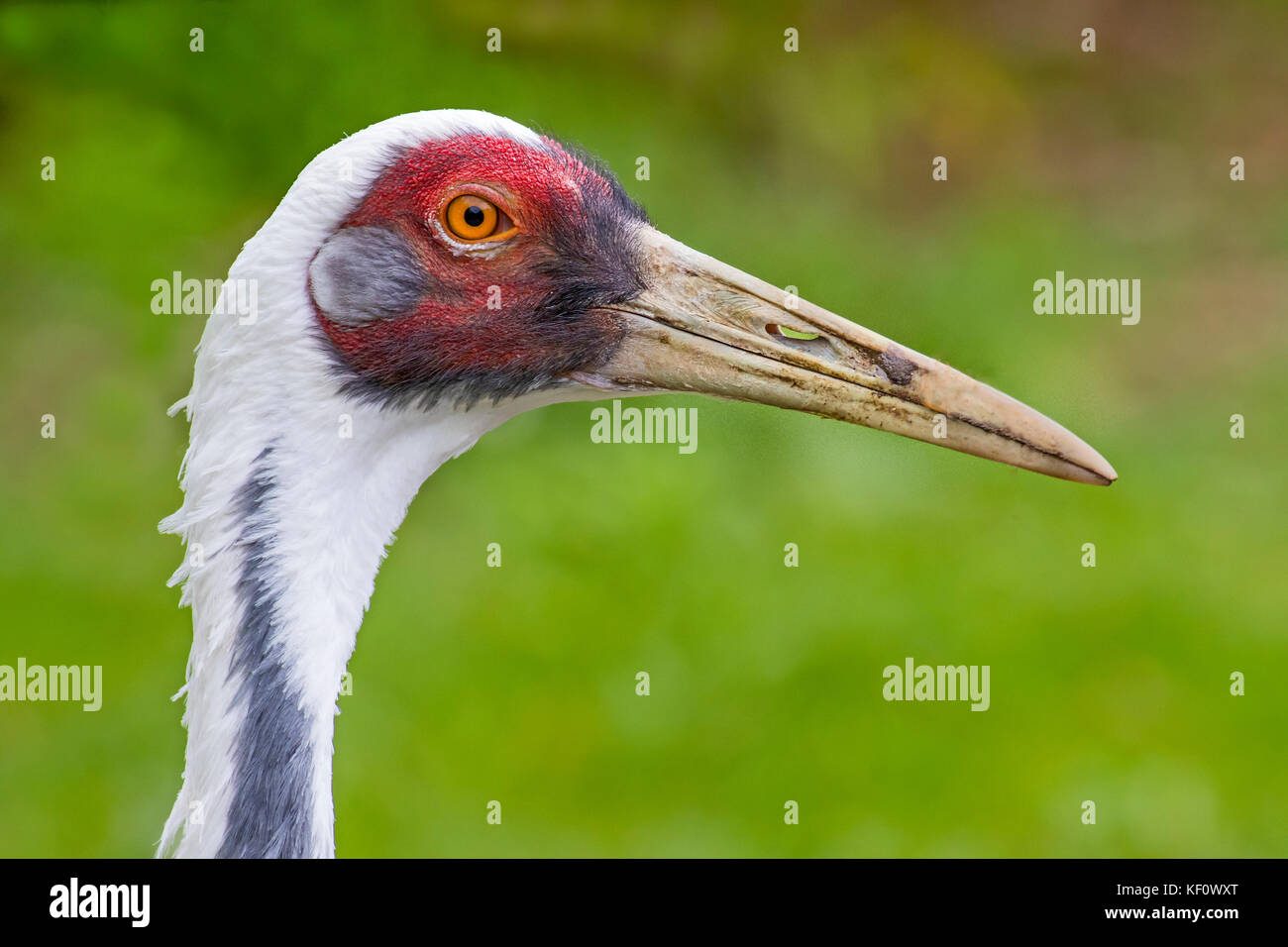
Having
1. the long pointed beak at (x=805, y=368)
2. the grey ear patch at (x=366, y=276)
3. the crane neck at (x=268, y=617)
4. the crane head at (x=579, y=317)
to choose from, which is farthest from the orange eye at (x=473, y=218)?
the crane neck at (x=268, y=617)

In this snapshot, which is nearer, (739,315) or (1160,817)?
(739,315)

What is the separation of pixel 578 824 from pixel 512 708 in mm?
723

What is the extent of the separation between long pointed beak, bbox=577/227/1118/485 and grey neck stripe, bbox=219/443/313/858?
83 cm

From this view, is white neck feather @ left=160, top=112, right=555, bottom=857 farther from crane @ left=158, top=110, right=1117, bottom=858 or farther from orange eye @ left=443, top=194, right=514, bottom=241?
orange eye @ left=443, top=194, right=514, bottom=241

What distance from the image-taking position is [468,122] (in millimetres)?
2969

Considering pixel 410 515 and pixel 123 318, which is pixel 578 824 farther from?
pixel 123 318

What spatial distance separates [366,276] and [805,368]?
95 centimetres

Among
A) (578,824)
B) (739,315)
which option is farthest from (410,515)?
(739,315)

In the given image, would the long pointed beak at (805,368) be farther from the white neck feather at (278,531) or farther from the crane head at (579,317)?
the white neck feather at (278,531)

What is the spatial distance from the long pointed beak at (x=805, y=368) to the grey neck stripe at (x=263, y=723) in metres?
0.83

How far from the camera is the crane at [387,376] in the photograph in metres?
2.72

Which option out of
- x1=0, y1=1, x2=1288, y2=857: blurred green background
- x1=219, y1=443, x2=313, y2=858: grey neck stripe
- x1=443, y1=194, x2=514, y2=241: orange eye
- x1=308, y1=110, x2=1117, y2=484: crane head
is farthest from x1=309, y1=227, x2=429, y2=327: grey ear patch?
x1=0, y1=1, x2=1288, y2=857: blurred green background

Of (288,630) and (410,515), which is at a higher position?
(410,515)

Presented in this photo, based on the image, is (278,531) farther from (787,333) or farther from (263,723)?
(787,333)
